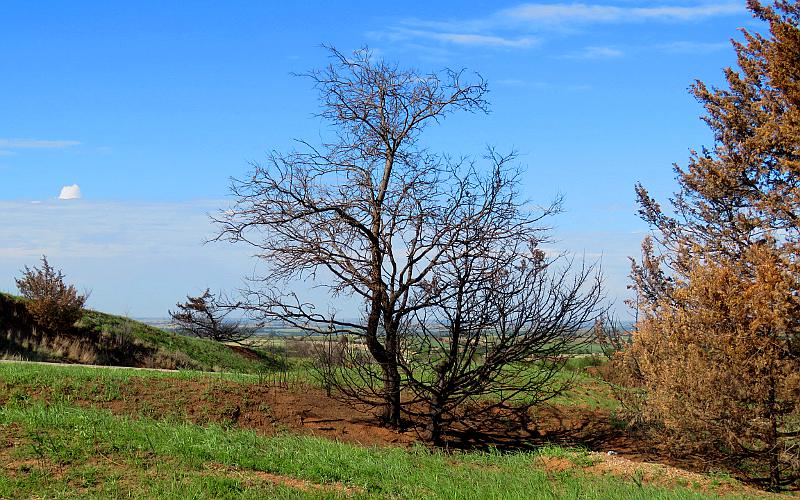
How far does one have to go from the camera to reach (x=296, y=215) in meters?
13.5

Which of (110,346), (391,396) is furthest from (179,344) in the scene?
(391,396)

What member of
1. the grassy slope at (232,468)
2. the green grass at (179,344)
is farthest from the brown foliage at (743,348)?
the green grass at (179,344)

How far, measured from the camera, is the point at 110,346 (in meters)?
26.3

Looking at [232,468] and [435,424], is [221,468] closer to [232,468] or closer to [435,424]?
[232,468]

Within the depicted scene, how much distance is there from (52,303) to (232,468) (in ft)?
64.2

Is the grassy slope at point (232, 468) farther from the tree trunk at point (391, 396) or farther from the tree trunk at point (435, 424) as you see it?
the tree trunk at point (391, 396)

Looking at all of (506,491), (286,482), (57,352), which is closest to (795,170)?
(506,491)

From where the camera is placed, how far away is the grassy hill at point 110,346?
921 inches

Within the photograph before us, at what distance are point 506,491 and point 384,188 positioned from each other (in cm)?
721

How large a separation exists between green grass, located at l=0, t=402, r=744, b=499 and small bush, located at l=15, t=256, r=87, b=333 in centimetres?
1577

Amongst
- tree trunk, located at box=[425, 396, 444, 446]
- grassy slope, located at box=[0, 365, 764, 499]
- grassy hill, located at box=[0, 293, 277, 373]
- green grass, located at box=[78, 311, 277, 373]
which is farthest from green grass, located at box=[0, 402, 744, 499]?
green grass, located at box=[78, 311, 277, 373]

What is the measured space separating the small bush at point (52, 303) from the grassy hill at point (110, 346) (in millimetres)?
331

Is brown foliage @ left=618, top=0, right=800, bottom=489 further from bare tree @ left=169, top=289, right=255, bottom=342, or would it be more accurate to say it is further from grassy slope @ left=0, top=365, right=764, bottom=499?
bare tree @ left=169, top=289, right=255, bottom=342

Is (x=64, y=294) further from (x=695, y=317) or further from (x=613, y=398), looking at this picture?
(x=695, y=317)
